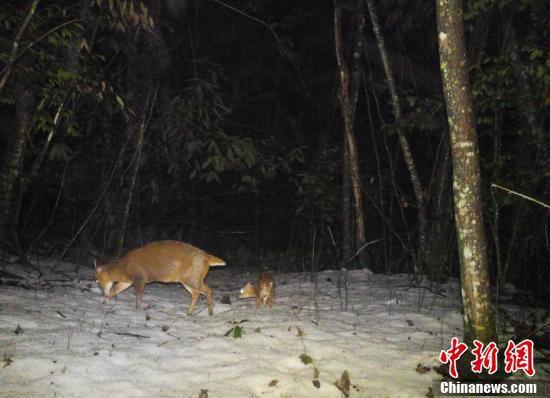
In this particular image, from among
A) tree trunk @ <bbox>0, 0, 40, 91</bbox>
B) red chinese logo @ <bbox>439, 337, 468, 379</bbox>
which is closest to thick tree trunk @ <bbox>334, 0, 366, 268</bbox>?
red chinese logo @ <bbox>439, 337, 468, 379</bbox>

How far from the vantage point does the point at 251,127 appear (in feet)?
40.6

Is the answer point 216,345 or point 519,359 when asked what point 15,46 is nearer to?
point 216,345

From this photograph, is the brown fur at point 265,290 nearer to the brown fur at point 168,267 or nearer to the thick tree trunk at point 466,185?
the brown fur at point 168,267

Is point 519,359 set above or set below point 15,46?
below

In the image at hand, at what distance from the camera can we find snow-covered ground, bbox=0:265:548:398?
416 cm

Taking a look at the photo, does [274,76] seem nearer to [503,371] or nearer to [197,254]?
[197,254]

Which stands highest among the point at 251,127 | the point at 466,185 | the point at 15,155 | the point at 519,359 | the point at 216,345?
the point at 251,127

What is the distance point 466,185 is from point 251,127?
8494mm

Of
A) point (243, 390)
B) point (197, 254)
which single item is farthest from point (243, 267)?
point (243, 390)

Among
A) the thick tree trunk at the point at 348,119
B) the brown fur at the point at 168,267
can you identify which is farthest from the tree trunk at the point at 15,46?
the thick tree trunk at the point at 348,119

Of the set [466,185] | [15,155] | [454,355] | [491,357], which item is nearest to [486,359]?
[491,357]

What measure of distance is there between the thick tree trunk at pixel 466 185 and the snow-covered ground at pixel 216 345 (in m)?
0.74

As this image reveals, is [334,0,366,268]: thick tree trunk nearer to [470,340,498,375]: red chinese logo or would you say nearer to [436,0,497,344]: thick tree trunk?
[436,0,497,344]: thick tree trunk

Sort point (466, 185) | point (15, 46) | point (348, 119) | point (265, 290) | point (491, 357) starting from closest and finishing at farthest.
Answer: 1. point (491, 357)
2. point (466, 185)
3. point (15, 46)
4. point (265, 290)
5. point (348, 119)
